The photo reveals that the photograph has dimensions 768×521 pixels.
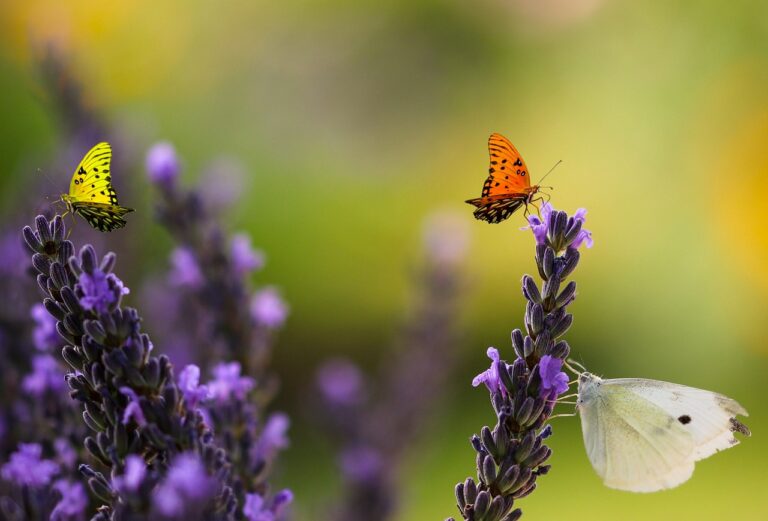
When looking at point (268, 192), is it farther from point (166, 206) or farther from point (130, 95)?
point (166, 206)

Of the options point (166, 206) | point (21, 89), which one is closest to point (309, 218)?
point (21, 89)

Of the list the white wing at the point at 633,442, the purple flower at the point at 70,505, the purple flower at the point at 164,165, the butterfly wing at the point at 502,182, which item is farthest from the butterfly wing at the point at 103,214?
the white wing at the point at 633,442

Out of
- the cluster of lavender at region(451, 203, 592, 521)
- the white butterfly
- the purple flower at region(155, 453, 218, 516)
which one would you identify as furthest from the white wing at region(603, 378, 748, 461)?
the purple flower at region(155, 453, 218, 516)

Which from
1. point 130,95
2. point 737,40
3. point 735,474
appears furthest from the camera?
point 130,95

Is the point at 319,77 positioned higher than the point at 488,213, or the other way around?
the point at 319,77

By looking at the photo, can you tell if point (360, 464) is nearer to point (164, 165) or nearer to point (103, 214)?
point (164, 165)

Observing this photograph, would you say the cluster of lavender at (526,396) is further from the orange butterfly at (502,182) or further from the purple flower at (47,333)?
the purple flower at (47,333)
